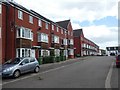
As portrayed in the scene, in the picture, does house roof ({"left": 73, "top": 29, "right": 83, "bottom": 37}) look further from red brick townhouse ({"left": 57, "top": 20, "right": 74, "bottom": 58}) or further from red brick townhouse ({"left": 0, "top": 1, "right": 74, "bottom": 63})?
red brick townhouse ({"left": 0, "top": 1, "right": 74, "bottom": 63})

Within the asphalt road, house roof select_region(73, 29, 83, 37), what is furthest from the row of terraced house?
house roof select_region(73, 29, 83, 37)

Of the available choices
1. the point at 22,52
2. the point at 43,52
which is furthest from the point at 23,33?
the point at 43,52

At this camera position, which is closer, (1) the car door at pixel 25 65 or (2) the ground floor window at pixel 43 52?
(1) the car door at pixel 25 65

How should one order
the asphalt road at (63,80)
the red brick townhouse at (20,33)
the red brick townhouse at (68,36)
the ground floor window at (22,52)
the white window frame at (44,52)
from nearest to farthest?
1. the asphalt road at (63,80)
2. the red brick townhouse at (20,33)
3. the ground floor window at (22,52)
4. the white window frame at (44,52)
5. the red brick townhouse at (68,36)

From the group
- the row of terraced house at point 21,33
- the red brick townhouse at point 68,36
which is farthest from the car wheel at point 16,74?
the red brick townhouse at point 68,36

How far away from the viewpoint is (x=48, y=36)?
3853cm

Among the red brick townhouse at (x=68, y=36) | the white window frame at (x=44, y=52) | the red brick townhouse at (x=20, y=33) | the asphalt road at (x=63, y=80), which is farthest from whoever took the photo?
the red brick townhouse at (x=68, y=36)

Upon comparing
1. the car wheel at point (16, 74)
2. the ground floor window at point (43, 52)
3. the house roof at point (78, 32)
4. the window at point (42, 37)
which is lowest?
the car wheel at point (16, 74)

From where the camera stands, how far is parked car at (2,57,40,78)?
44.9 ft

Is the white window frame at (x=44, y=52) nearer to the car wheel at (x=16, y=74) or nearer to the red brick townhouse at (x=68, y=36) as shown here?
the red brick townhouse at (x=68, y=36)

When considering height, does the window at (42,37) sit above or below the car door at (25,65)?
above

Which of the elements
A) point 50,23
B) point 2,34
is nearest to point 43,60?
point 2,34

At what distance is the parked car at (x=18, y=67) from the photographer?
13.7 meters

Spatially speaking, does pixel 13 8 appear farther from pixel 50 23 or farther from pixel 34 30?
pixel 50 23
